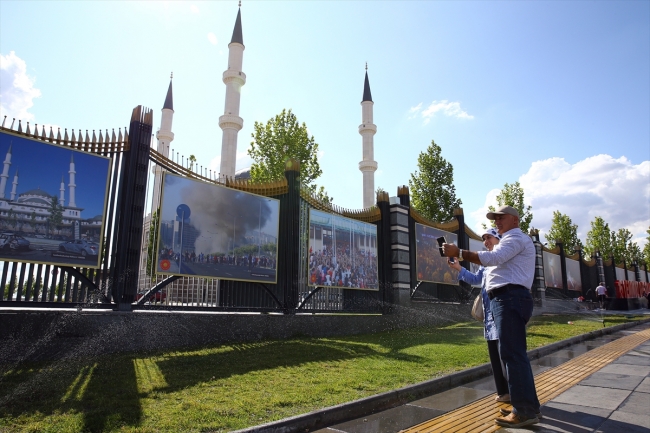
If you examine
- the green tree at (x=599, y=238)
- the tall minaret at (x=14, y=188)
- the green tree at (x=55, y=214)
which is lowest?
the green tree at (x=55, y=214)

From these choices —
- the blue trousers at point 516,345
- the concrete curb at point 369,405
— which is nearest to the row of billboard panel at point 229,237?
the concrete curb at point 369,405

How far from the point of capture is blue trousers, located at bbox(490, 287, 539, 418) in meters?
3.79

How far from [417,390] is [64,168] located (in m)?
6.80

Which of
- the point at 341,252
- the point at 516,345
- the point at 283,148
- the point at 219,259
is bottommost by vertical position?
the point at 516,345

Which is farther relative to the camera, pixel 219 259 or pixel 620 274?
pixel 620 274

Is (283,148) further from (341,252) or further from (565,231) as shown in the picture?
(565,231)

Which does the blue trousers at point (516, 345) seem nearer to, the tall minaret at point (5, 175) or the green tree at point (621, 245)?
the tall minaret at point (5, 175)

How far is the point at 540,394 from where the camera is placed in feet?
16.5

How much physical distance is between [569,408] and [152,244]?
755cm

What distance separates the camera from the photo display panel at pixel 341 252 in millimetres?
11797

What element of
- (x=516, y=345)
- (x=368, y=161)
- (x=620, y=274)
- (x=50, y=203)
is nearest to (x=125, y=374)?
(x=50, y=203)

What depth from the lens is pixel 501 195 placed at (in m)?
35.6

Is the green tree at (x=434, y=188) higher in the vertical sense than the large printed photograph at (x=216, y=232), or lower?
higher

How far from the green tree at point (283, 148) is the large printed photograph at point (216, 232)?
1635 centimetres
